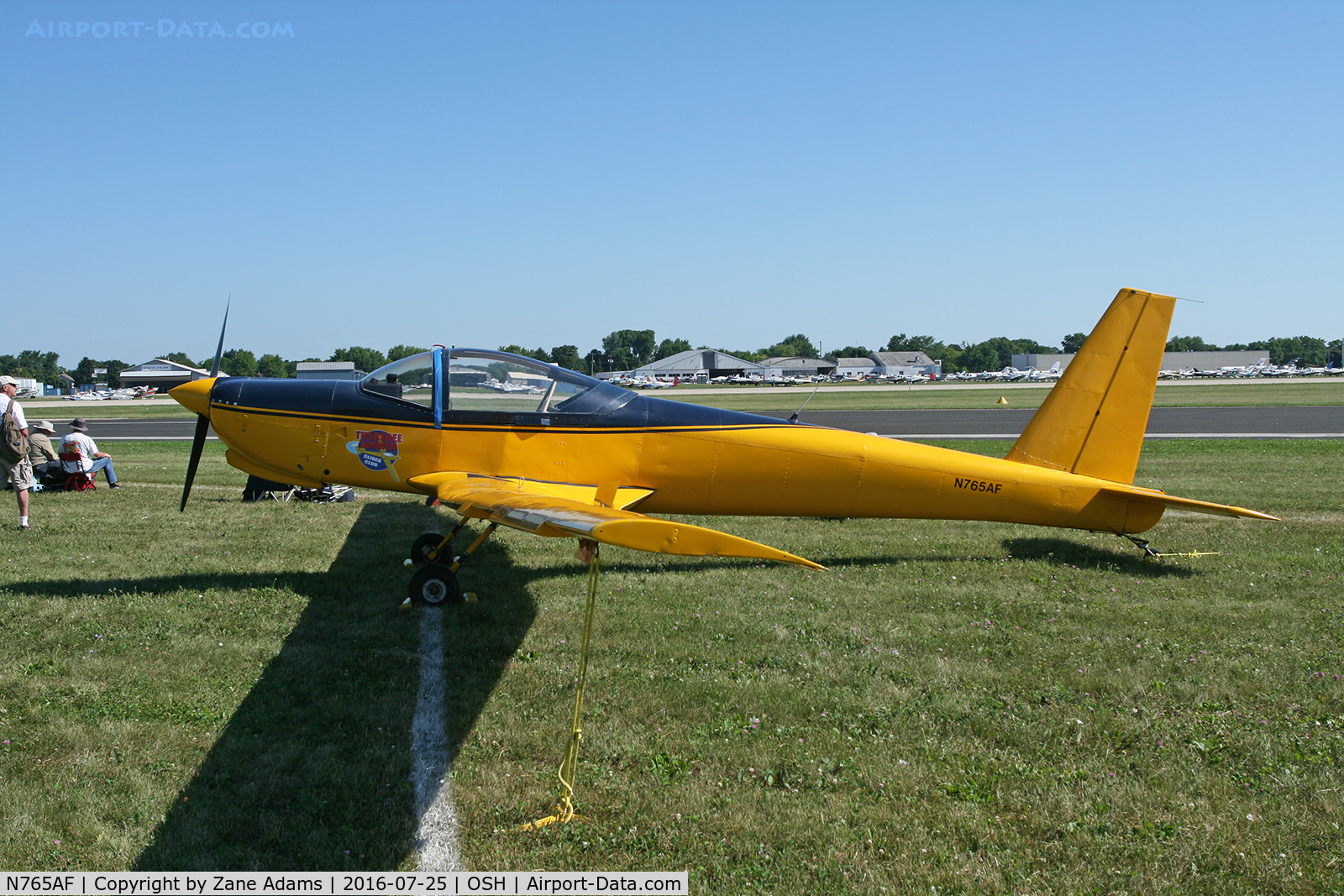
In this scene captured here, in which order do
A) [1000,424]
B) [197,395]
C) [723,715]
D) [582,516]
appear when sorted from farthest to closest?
[1000,424] → [197,395] → [723,715] → [582,516]

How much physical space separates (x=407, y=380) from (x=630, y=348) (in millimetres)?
141131

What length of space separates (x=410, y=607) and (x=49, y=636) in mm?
2690

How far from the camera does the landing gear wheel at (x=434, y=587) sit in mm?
7117

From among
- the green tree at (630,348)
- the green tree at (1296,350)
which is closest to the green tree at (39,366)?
the green tree at (630,348)

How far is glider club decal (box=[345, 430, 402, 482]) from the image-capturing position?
7.43 m

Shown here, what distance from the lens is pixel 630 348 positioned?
14738cm

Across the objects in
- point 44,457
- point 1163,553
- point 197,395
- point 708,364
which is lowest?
point 1163,553

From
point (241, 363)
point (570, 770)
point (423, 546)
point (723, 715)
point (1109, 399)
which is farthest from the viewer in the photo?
point (241, 363)

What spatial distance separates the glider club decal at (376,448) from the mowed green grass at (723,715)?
4.04ft

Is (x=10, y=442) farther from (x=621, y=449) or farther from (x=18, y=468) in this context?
(x=621, y=449)

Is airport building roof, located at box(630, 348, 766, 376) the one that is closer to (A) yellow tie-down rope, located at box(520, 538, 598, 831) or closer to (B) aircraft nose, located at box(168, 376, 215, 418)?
(B) aircraft nose, located at box(168, 376, 215, 418)

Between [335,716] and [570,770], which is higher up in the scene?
[570,770]

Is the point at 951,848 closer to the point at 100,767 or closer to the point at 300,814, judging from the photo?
the point at 300,814

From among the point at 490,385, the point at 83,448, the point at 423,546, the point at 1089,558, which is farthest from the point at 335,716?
the point at 83,448
